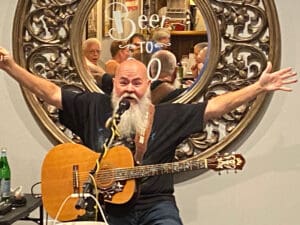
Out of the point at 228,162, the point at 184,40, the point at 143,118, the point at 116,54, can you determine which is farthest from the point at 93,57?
the point at 228,162

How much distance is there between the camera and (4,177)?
3.52 metres

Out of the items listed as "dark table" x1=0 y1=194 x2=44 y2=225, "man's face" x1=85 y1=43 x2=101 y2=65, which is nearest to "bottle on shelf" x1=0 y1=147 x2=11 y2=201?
"dark table" x1=0 y1=194 x2=44 y2=225

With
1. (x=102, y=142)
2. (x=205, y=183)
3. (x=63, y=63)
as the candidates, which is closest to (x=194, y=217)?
(x=205, y=183)

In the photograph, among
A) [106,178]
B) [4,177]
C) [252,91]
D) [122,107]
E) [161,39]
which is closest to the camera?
[122,107]

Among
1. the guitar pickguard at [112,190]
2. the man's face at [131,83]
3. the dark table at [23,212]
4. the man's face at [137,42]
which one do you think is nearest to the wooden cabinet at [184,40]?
the man's face at [137,42]

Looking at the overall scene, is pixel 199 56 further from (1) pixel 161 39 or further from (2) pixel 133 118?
(2) pixel 133 118

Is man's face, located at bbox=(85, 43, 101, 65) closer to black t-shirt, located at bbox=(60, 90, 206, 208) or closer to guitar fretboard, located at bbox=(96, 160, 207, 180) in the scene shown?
black t-shirt, located at bbox=(60, 90, 206, 208)

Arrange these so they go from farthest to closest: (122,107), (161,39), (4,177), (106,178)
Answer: (161,39) → (4,177) → (106,178) → (122,107)

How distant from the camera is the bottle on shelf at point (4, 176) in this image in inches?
129

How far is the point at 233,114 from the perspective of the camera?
356 centimetres

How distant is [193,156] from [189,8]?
2.95 feet

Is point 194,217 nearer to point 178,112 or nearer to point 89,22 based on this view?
point 178,112

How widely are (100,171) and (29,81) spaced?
0.66 metres

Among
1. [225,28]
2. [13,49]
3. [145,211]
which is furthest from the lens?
[13,49]
